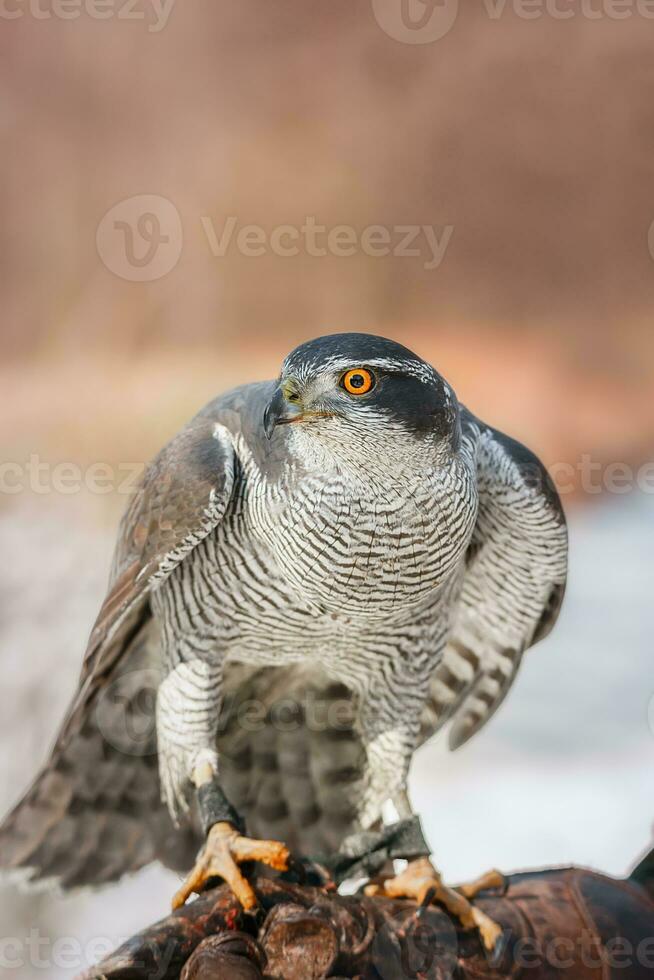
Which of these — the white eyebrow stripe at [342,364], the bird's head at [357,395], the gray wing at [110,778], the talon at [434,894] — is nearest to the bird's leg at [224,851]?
the talon at [434,894]

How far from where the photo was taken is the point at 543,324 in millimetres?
3898

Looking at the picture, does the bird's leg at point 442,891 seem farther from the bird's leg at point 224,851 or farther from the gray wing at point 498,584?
the gray wing at point 498,584

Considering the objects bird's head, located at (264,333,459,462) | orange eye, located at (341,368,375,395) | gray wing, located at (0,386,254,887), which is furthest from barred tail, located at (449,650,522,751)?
orange eye, located at (341,368,375,395)

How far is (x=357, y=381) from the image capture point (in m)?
1.37

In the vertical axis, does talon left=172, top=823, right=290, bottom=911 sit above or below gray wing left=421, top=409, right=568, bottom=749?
below

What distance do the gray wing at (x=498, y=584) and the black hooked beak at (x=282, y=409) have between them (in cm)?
42

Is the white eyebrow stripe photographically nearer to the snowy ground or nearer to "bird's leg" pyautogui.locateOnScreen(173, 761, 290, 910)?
"bird's leg" pyautogui.locateOnScreen(173, 761, 290, 910)

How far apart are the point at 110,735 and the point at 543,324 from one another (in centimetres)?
265

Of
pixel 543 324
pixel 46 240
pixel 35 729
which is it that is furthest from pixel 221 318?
pixel 35 729

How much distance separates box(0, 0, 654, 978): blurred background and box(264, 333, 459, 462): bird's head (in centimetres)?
232

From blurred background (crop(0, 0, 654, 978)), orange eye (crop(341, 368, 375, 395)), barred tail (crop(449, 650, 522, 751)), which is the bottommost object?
barred tail (crop(449, 650, 522, 751))

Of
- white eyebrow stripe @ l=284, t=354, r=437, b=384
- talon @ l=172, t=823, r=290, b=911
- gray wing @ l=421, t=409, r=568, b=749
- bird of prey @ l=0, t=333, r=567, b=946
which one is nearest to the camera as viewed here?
white eyebrow stripe @ l=284, t=354, r=437, b=384

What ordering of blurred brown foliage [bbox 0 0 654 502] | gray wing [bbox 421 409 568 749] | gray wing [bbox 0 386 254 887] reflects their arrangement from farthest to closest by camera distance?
blurred brown foliage [bbox 0 0 654 502] → gray wing [bbox 0 386 254 887] → gray wing [bbox 421 409 568 749]

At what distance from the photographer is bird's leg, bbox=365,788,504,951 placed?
5.47 feet
